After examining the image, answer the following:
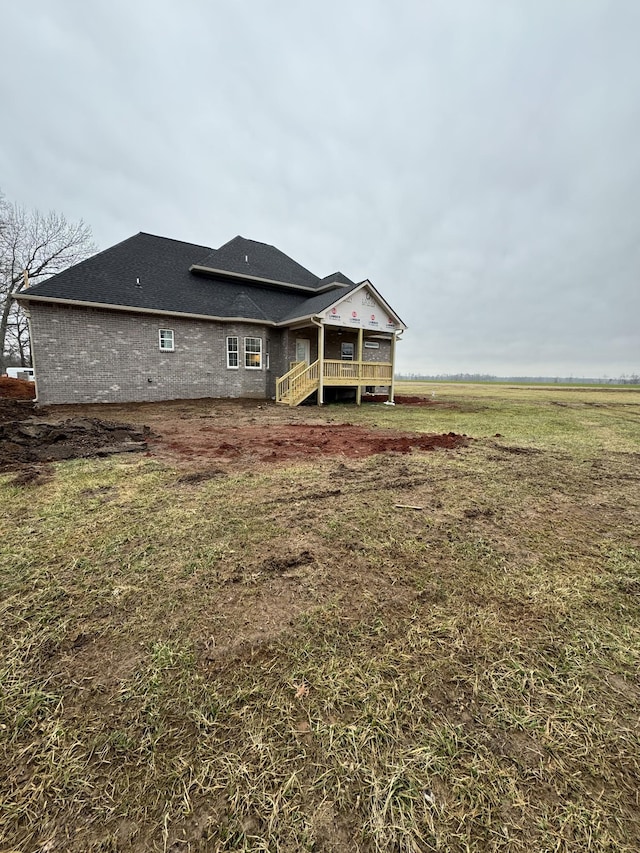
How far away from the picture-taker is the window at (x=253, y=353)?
16641mm

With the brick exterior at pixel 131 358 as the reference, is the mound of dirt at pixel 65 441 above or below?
below

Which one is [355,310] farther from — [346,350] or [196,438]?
[196,438]

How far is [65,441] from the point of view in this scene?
271 inches

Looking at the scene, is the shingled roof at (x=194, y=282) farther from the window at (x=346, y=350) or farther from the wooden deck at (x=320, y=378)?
the window at (x=346, y=350)

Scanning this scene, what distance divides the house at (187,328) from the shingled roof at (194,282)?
0.06m

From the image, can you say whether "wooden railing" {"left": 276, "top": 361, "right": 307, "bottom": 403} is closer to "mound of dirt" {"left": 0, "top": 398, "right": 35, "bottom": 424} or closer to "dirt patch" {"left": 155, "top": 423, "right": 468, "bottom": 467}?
"dirt patch" {"left": 155, "top": 423, "right": 468, "bottom": 467}

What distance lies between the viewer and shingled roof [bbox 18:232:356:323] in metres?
13.6

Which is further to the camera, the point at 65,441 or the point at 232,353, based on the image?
the point at 232,353

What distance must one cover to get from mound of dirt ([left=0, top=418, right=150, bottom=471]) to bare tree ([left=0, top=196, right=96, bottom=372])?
27498 millimetres

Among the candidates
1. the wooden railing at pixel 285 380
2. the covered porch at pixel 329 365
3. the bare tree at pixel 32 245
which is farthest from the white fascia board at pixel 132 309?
the bare tree at pixel 32 245

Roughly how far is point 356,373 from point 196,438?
384 inches

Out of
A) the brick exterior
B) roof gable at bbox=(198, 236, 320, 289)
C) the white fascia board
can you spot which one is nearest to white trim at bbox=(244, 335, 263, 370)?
the brick exterior

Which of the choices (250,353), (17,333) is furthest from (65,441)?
(17,333)

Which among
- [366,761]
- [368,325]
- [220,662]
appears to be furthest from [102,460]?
[368,325]
